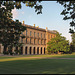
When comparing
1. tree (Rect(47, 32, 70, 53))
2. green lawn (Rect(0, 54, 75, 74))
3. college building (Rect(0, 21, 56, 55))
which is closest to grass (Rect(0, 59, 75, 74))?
green lawn (Rect(0, 54, 75, 74))

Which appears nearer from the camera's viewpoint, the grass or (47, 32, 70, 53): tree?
the grass

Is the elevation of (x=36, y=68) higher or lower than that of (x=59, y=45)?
lower

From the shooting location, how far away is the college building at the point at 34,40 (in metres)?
65.9

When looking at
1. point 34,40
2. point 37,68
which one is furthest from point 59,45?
point 37,68

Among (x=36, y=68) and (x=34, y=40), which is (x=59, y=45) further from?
(x=36, y=68)

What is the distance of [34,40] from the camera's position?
72000 millimetres

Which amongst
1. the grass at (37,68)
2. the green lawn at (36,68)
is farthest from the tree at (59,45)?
the grass at (37,68)

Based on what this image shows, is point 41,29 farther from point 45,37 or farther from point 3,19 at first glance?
point 3,19

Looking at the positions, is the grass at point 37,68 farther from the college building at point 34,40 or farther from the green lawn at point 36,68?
the college building at point 34,40

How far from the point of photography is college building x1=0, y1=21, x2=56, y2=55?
216 feet

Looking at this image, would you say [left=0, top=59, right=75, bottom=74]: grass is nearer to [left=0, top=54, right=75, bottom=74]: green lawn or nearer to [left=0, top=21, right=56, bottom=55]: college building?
[left=0, top=54, right=75, bottom=74]: green lawn

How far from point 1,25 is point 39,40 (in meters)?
63.1

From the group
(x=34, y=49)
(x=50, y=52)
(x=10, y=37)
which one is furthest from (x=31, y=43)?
(x=10, y=37)

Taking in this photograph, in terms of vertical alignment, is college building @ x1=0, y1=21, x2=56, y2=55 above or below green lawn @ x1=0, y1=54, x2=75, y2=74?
above
